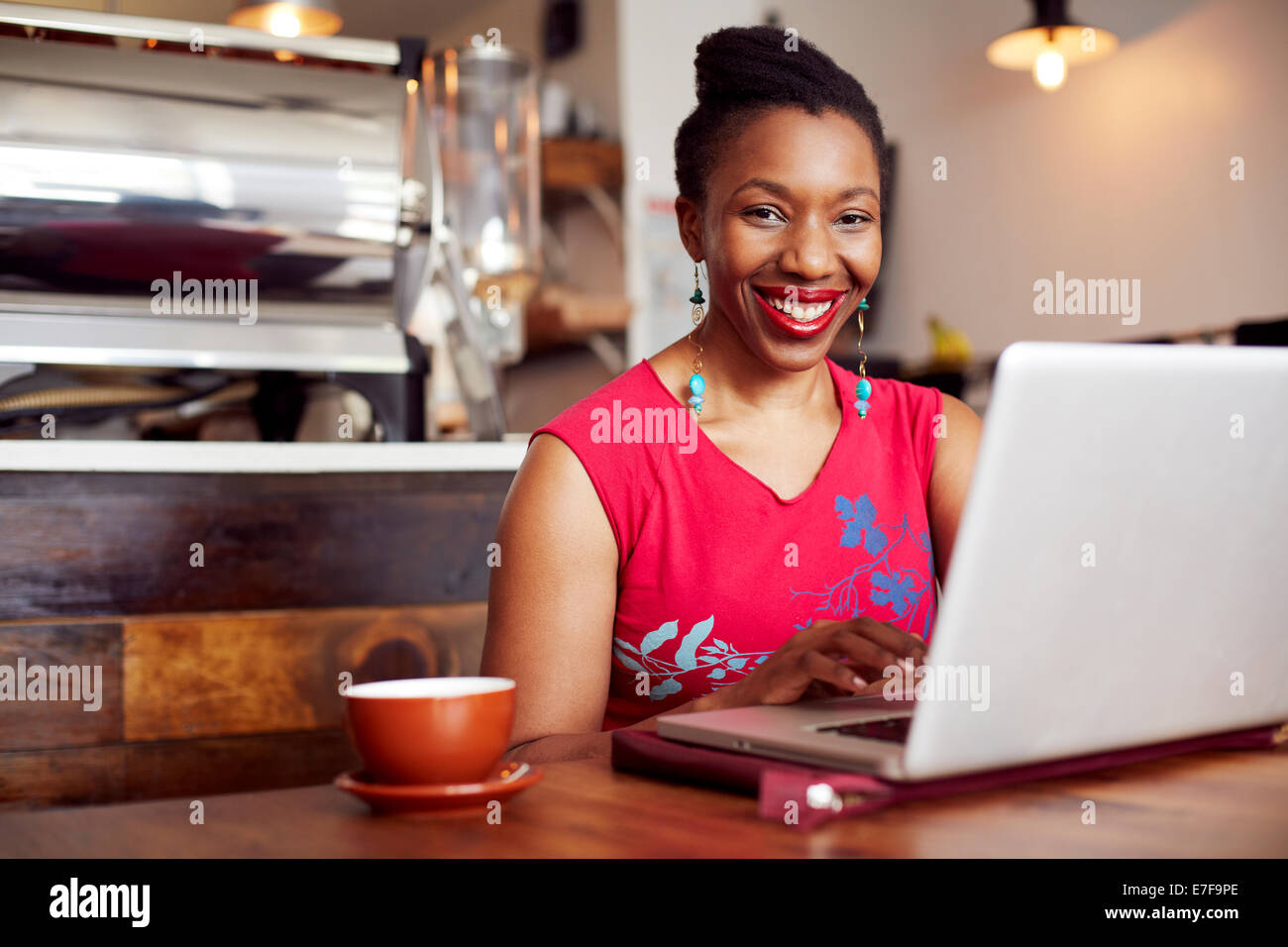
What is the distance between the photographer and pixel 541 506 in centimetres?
108

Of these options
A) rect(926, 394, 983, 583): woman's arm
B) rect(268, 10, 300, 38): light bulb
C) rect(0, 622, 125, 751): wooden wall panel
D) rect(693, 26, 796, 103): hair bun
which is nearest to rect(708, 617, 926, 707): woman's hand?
rect(926, 394, 983, 583): woman's arm

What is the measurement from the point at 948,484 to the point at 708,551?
273mm

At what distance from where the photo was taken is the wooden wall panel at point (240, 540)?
1.22m

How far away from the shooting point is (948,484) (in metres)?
1.25

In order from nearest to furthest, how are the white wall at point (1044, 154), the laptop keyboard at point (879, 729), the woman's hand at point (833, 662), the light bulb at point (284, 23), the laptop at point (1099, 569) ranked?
the laptop at point (1099, 569) → the laptop keyboard at point (879, 729) → the woman's hand at point (833, 662) → the light bulb at point (284, 23) → the white wall at point (1044, 154)

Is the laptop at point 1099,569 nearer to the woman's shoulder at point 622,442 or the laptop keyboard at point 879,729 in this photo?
the laptop keyboard at point 879,729

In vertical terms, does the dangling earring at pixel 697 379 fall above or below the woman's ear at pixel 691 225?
Result: below

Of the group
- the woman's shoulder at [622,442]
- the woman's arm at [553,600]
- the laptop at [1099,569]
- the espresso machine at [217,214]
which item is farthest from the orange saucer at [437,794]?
the espresso machine at [217,214]

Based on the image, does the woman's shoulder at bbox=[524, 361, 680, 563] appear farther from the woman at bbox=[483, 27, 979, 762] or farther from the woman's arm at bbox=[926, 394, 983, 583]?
the woman's arm at bbox=[926, 394, 983, 583]

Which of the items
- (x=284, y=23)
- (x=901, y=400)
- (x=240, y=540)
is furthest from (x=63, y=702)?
(x=284, y=23)

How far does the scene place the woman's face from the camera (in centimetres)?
112

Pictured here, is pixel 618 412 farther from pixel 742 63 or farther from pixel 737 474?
pixel 742 63

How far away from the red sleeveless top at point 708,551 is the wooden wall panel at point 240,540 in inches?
11.9

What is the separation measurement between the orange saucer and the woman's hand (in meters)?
0.22
